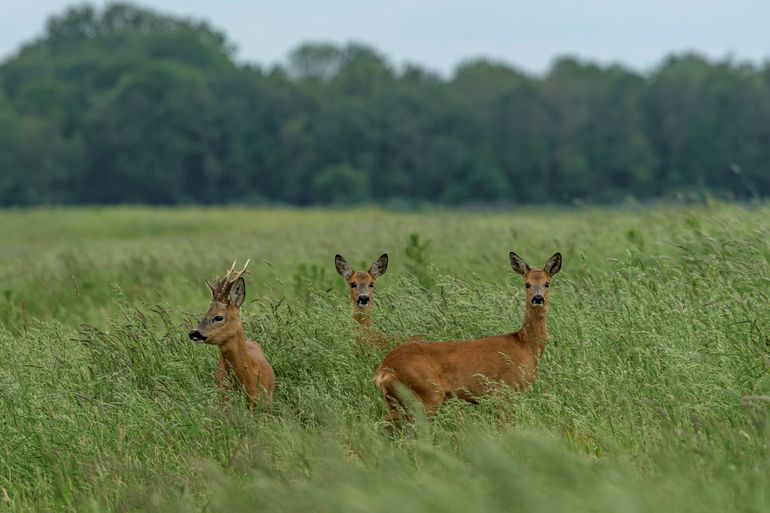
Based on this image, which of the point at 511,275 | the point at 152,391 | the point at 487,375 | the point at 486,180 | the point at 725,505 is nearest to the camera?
the point at 725,505

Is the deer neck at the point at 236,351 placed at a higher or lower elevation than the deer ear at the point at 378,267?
lower

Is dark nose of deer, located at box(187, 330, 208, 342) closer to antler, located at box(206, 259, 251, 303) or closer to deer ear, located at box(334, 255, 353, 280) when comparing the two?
antler, located at box(206, 259, 251, 303)

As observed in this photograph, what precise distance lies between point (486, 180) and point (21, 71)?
197 ft

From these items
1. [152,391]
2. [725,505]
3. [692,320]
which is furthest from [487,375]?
[725,505]

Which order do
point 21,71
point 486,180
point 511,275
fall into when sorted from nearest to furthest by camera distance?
point 511,275, point 486,180, point 21,71

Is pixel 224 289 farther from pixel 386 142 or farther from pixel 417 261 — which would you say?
pixel 386 142

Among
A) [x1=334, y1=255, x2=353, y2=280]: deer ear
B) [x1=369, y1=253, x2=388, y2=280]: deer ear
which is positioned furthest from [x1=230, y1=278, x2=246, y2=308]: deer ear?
[x1=369, y1=253, x2=388, y2=280]: deer ear

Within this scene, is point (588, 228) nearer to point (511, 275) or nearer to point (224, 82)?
point (511, 275)

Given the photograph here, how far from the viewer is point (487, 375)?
7551 mm

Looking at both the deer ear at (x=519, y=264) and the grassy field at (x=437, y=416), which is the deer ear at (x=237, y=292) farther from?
the deer ear at (x=519, y=264)

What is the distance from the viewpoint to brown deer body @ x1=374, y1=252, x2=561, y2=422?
7.32m

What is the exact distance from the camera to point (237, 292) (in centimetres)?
790

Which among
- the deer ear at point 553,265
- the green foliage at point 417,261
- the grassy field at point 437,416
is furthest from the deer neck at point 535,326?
the green foliage at point 417,261

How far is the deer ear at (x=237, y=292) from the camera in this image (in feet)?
25.8
